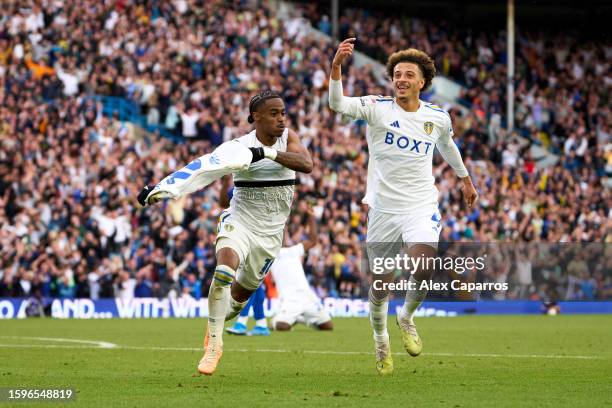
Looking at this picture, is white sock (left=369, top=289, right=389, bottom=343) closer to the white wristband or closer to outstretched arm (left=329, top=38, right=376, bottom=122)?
outstretched arm (left=329, top=38, right=376, bottom=122)

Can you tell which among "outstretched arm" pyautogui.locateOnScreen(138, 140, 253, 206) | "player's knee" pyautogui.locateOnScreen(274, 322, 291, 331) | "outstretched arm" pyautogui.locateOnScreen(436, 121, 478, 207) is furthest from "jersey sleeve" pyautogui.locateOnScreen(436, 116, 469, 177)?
"player's knee" pyautogui.locateOnScreen(274, 322, 291, 331)

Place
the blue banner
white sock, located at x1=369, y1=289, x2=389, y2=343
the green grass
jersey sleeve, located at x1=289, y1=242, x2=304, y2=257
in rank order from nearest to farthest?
1. the green grass
2. white sock, located at x1=369, y1=289, x2=389, y2=343
3. jersey sleeve, located at x1=289, y1=242, x2=304, y2=257
4. the blue banner

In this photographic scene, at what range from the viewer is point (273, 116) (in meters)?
11.8

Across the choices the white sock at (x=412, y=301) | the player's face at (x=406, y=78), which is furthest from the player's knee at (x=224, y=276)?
the player's face at (x=406, y=78)

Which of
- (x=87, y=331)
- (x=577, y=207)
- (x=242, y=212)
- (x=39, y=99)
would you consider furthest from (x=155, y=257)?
(x=242, y=212)

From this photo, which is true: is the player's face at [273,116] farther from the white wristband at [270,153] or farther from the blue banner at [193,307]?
the blue banner at [193,307]

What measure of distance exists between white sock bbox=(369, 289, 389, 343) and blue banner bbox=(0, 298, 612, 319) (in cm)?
1653

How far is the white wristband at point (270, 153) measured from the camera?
11094 mm

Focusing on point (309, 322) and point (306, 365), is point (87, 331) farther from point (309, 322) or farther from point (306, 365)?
point (306, 365)

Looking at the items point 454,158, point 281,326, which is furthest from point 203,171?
point 281,326

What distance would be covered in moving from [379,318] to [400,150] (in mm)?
1716

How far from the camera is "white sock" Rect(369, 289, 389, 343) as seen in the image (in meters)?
12.3

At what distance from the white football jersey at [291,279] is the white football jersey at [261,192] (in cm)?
993

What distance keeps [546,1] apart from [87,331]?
28452 millimetres
